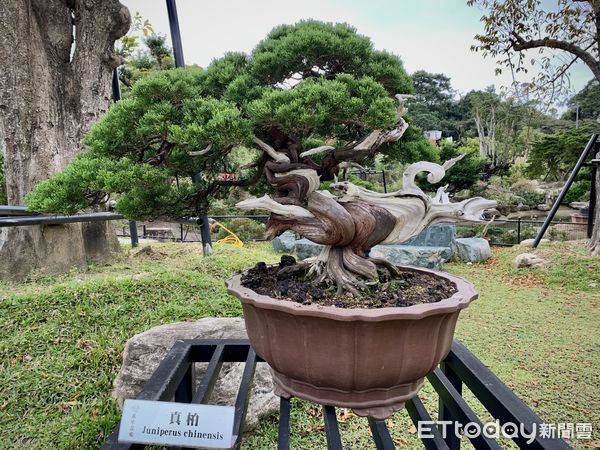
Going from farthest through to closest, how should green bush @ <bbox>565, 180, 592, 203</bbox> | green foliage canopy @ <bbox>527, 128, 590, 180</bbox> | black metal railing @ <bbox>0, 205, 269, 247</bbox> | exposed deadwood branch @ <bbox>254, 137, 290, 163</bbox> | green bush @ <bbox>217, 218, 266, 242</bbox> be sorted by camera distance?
green bush @ <bbox>565, 180, 592, 203</bbox>
green foliage canopy @ <bbox>527, 128, 590, 180</bbox>
green bush @ <bbox>217, 218, 266, 242</bbox>
black metal railing @ <bbox>0, 205, 269, 247</bbox>
exposed deadwood branch @ <bbox>254, 137, 290, 163</bbox>

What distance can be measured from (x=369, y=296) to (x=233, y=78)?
0.69 metres

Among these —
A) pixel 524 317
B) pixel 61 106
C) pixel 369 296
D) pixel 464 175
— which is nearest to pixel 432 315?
pixel 369 296

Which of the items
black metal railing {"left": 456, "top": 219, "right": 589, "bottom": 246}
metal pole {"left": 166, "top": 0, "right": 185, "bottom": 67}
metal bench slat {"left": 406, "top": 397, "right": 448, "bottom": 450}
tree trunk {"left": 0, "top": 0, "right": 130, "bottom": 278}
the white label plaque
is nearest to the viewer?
the white label plaque

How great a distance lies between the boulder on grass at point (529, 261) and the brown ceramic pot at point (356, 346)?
407cm

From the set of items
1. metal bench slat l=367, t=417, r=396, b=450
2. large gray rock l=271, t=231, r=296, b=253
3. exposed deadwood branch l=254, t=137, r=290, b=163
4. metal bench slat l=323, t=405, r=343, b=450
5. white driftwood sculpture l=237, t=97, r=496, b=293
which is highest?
exposed deadwood branch l=254, t=137, r=290, b=163

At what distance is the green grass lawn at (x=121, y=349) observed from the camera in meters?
1.44

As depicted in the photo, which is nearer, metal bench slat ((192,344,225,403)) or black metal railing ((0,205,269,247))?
metal bench slat ((192,344,225,403))

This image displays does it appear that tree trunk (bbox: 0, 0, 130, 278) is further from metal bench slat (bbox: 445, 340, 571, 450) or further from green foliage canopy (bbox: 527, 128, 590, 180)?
green foliage canopy (bbox: 527, 128, 590, 180)

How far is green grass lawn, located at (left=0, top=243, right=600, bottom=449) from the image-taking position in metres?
1.44

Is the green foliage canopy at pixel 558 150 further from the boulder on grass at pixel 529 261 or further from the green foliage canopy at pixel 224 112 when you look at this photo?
the green foliage canopy at pixel 224 112

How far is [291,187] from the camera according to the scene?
1028 millimetres

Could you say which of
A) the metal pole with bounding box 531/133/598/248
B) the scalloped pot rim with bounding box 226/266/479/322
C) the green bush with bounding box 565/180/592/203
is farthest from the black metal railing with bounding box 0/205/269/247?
the green bush with bounding box 565/180/592/203

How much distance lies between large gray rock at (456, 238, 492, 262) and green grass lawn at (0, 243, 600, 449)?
181cm

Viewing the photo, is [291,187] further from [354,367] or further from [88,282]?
[88,282]
